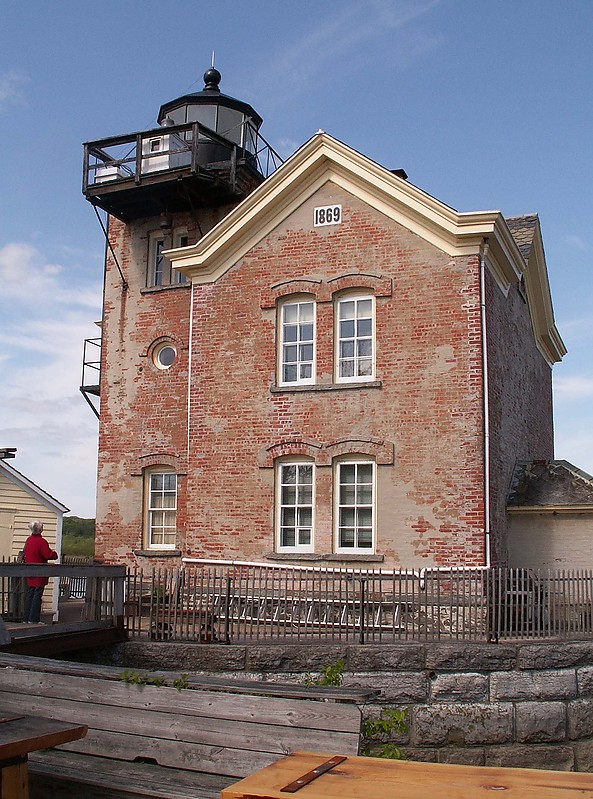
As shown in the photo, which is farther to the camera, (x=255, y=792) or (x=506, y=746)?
(x=506, y=746)

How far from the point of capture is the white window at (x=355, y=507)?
52.2ft

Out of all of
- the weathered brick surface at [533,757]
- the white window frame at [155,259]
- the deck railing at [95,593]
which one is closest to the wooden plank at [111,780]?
the deck railing at [95,593]

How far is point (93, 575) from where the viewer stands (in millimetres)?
12336

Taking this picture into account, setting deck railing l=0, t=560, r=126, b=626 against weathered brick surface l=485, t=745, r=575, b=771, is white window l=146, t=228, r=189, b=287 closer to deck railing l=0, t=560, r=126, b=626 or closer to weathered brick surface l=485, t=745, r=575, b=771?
deck railing l=0, t=560, r=126, b=626

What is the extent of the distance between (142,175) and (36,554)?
9.97 metres

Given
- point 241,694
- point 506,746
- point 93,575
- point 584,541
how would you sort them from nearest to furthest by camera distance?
point 241,694 < point 506,746 < point 93,575 < point 584,541

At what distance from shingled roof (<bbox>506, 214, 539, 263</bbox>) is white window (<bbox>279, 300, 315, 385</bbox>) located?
5.27m

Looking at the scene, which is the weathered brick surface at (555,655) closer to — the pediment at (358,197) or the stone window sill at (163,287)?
the pediment at (358,197)

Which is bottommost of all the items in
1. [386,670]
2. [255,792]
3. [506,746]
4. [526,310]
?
[506,746]

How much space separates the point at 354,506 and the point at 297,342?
3.42 m

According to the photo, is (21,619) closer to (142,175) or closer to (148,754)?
(148,754)

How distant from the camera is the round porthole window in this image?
20188 millimetres

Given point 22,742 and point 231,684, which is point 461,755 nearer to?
point 231,684

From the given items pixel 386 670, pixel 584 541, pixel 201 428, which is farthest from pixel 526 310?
pixel 386 670
